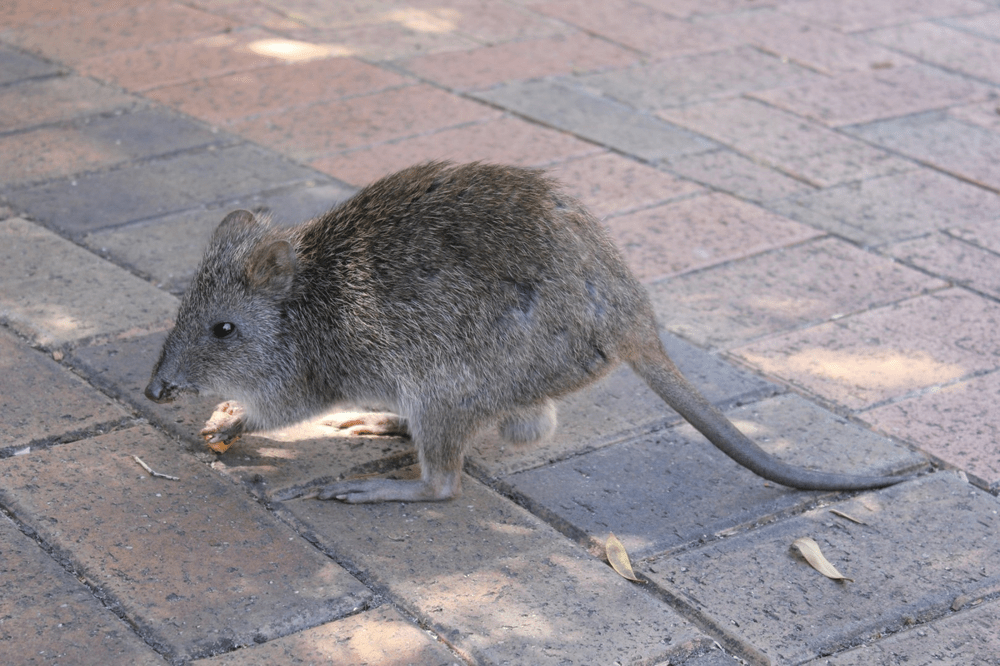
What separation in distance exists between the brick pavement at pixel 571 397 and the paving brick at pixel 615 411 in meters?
0.01

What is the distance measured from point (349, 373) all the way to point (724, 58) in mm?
4321

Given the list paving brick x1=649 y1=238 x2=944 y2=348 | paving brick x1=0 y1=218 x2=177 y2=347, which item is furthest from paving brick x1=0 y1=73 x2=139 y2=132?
paving brick x1=649 y1=238 x2=944 y2=348

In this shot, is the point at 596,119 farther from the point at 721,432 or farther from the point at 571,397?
the point at 721,432

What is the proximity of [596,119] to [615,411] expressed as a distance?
2.55m

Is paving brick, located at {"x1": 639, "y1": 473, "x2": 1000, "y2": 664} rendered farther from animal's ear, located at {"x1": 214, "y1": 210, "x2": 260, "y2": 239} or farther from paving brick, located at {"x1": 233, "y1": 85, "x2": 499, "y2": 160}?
paving brick, located at {"x1": 233, "y1": 85, "x2": 499, "y2": 160}

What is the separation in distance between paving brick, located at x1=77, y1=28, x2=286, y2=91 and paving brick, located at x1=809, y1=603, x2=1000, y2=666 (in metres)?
4.65

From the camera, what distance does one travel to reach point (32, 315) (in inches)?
161

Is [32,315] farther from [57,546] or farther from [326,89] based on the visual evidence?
[326,89]

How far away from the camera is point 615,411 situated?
152 inches

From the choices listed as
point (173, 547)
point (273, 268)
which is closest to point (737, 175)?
point (273, 268)

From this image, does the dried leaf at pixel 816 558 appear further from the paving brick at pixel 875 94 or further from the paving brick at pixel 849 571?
the paving brick at pixel 875 94

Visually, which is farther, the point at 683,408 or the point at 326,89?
the point at 326,89

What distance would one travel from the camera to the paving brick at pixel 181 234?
177 inches

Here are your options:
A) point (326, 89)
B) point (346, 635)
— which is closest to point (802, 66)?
point (326, 89)
